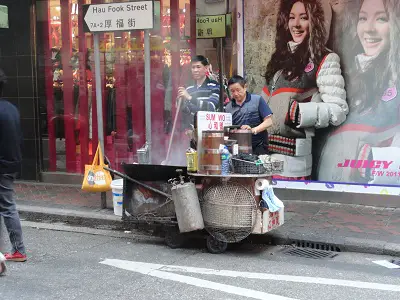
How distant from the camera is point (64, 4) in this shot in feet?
34.4

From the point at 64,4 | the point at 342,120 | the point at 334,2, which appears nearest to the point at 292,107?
the point at 342,120

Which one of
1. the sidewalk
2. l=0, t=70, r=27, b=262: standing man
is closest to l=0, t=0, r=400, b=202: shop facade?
the sidewalk

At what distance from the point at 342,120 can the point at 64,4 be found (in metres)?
5.65

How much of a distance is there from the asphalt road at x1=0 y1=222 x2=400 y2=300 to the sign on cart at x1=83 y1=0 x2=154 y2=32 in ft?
9.34

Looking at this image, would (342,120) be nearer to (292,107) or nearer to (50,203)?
(292,107)

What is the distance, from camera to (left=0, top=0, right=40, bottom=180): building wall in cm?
1052

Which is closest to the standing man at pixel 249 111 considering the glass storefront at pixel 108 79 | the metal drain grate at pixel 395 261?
the metal drain grate at pixel 395 261

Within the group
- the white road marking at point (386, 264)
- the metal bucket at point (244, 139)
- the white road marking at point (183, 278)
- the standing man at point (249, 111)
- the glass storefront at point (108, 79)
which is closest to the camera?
the white road marking at point (183, 278)

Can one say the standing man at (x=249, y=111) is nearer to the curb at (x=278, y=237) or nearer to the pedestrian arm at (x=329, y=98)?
the curb at (x=278, y=237)

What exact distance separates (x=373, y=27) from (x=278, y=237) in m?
3.54

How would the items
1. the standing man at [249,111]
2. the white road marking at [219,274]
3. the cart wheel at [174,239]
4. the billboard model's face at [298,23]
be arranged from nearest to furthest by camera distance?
the white road marking at [219,274] → the cart wheel at [174,239] → the standing man at [249,111] → the billboard model's face at [298,23]

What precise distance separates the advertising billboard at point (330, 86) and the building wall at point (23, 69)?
427 centimetres

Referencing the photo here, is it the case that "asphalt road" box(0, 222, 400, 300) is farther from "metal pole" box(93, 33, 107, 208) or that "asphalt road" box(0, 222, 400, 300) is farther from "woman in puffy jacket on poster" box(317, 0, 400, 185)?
"woman in puffy jacket on poster" box(317, 0, 400, 185)

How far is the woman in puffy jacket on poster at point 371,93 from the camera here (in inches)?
316
